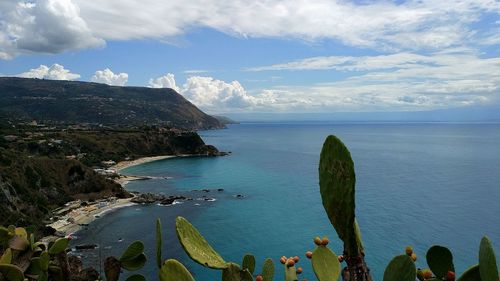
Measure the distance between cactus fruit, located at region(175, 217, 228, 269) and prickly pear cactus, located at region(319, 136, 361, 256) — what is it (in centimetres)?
101

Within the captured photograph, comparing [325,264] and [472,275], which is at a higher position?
[472,275]

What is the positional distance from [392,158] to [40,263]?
122739mm

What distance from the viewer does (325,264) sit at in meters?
3.36

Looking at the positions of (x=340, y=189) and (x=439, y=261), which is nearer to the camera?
(x=340, y=189)

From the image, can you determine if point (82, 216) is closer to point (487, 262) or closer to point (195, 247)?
point (195, 247)

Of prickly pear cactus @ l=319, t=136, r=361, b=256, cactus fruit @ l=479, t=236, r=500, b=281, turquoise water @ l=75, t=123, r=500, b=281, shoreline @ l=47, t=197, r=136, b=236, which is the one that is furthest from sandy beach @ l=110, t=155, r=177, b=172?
cactus fruit @ l=479, t=236, r=500, b=281

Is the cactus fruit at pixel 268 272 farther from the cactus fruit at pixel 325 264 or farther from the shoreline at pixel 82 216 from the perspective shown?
the shoreline at pixel 82 216

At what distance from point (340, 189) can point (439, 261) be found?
1.07m

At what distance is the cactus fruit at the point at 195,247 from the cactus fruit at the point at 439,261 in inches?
64.0

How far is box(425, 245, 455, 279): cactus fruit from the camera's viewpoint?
334 cm

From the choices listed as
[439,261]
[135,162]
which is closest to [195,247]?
[439,261]

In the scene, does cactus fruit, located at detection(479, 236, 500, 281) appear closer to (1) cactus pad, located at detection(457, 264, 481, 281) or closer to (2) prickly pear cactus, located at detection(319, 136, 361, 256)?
(1) cactus pad, located at detection(457, 264, 481, 281)

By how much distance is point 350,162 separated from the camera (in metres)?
3.01

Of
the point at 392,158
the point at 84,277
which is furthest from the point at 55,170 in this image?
the point at 392,158
